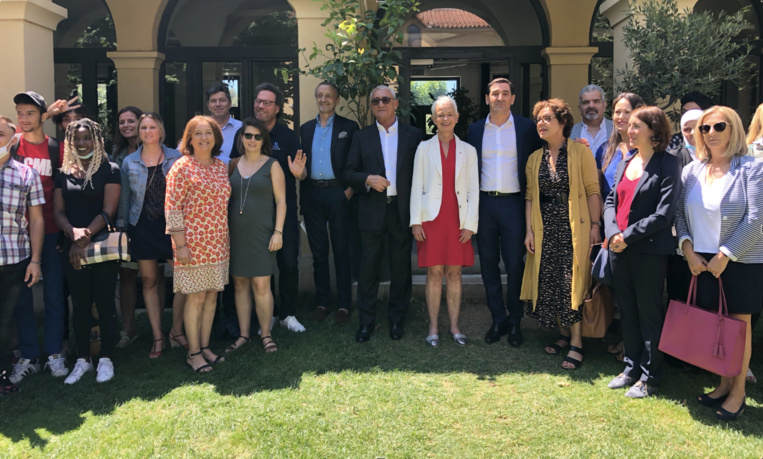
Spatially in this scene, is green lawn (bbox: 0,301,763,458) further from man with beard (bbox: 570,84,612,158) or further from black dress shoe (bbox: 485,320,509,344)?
man with beard (bbox: 570,84,612,158)

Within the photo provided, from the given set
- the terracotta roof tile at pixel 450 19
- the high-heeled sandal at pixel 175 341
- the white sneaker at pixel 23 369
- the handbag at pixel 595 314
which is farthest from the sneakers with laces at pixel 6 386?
the terracotta roof tile at pixel 450 19

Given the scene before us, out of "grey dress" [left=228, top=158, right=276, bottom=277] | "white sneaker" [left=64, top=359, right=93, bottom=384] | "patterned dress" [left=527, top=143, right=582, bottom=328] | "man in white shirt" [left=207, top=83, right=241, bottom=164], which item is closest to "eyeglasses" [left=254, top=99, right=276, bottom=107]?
"man in white shirt" [left=207, top=83, right=241, bottom=164]

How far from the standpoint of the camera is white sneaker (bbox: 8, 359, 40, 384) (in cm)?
431

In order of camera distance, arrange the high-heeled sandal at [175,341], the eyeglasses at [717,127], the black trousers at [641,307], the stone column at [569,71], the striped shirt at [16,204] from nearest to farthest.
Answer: the eyeglasses at [717,127] < the black trousers at [641,307] < the striped shirt at [16,204] < the high-heeled sandal at [175,341] < the stone column at [569,71]

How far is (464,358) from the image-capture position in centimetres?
460

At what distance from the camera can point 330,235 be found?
5473mm

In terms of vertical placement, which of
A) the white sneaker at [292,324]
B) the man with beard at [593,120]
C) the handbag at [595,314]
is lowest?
the white sneaker at [292,324]

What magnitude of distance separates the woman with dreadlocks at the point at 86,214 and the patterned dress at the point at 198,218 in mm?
512

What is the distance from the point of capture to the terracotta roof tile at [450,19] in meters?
8.38

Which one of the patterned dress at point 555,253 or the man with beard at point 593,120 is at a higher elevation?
the man with beard at point 593,120

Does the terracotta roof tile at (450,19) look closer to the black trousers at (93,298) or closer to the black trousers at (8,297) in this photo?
the black trousers at (93,298)

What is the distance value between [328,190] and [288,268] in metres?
0.82

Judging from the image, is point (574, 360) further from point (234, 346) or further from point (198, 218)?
point (198, 218)

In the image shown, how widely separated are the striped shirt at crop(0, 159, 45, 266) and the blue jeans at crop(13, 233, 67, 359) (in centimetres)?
39
